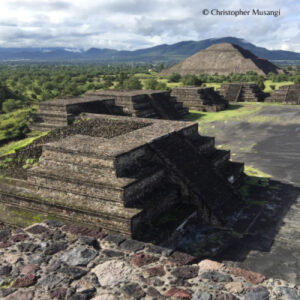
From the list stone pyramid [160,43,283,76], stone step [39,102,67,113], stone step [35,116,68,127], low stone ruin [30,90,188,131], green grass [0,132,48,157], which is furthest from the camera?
stone pyramid [160,43,283,76]

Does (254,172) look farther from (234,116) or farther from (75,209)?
(234,116)

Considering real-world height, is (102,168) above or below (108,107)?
below

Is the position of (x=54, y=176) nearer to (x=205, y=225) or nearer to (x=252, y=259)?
(x=205, y=225)

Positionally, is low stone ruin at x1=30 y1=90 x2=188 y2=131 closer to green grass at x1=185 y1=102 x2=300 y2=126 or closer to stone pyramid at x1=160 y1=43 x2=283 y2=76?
green grass at x1=185 y1=102 x2=300 y2=126

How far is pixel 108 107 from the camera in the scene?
72.5 feet

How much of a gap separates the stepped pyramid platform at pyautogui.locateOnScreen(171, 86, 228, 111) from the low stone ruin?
334 cm

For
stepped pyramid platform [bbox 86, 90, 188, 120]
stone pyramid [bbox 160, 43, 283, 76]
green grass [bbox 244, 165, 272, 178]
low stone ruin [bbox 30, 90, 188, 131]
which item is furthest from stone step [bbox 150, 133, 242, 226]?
stone pyramid [bbox 160, 43, 283, 76]

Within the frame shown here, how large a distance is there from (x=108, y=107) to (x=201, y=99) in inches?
525

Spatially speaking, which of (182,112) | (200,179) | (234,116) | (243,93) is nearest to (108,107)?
(182,112)

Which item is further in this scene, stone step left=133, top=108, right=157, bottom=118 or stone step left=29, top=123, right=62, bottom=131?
stone step left=133, top=108, right=157, bottom=118

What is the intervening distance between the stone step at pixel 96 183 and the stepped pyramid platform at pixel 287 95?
1234 inches

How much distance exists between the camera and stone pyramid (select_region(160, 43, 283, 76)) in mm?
74812

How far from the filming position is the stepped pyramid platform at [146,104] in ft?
78.0

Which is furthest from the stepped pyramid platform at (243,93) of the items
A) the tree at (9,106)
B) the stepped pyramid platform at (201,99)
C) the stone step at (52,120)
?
the stone step at (52,120)
